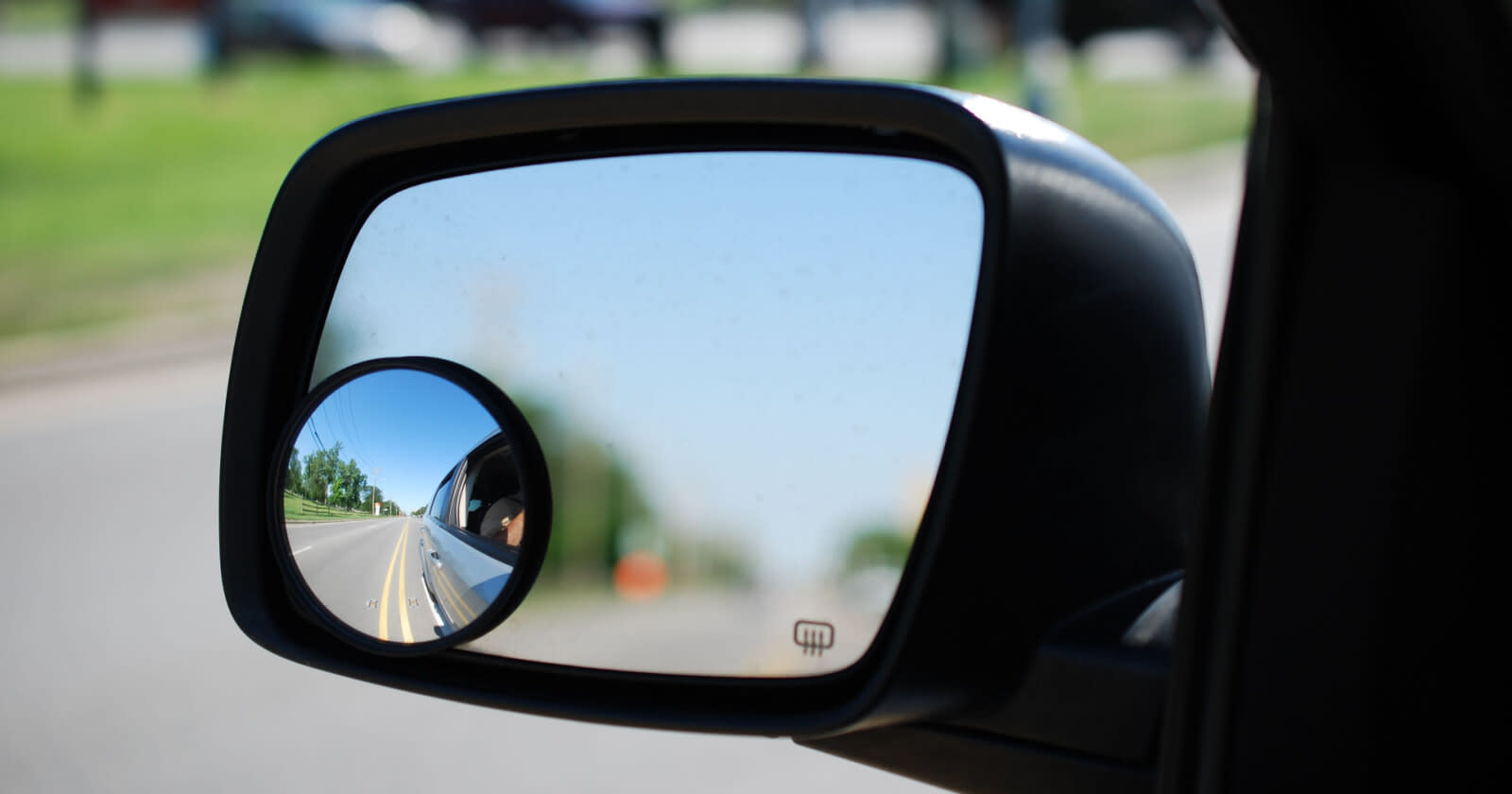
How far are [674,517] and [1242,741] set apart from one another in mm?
545

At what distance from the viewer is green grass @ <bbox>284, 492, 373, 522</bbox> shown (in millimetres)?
1364

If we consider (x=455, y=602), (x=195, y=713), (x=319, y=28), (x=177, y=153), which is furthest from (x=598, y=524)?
(x=319, y=28)

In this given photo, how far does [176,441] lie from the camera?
821 centimetres

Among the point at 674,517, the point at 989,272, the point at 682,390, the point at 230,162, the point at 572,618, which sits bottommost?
the point at 572,618

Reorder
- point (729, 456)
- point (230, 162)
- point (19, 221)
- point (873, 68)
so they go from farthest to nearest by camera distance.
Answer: point (873, 68) < point (230, 162) < point (19, 221) < point (729, 456)

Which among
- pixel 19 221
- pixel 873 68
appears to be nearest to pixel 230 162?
pixel 19 221

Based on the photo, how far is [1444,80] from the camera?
80 cm

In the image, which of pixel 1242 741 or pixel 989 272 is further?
pixel 989 272

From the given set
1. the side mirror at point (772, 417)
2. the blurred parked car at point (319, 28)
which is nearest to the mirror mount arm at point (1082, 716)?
the side mirror at point (772, 417)

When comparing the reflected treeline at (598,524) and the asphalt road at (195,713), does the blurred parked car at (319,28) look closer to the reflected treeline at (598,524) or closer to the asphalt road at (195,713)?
the asphalt road at (195,713)

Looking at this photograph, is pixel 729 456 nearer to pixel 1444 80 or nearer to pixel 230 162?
pixel 1444 80

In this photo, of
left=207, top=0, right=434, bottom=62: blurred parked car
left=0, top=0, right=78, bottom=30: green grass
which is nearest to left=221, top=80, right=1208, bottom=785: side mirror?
left=207, top=0, right=434, bottom=62: blurred parked car

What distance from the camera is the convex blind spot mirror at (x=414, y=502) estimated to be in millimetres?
1298

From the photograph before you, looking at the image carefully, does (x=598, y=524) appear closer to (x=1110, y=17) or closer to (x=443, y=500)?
(x=443, y=500)
